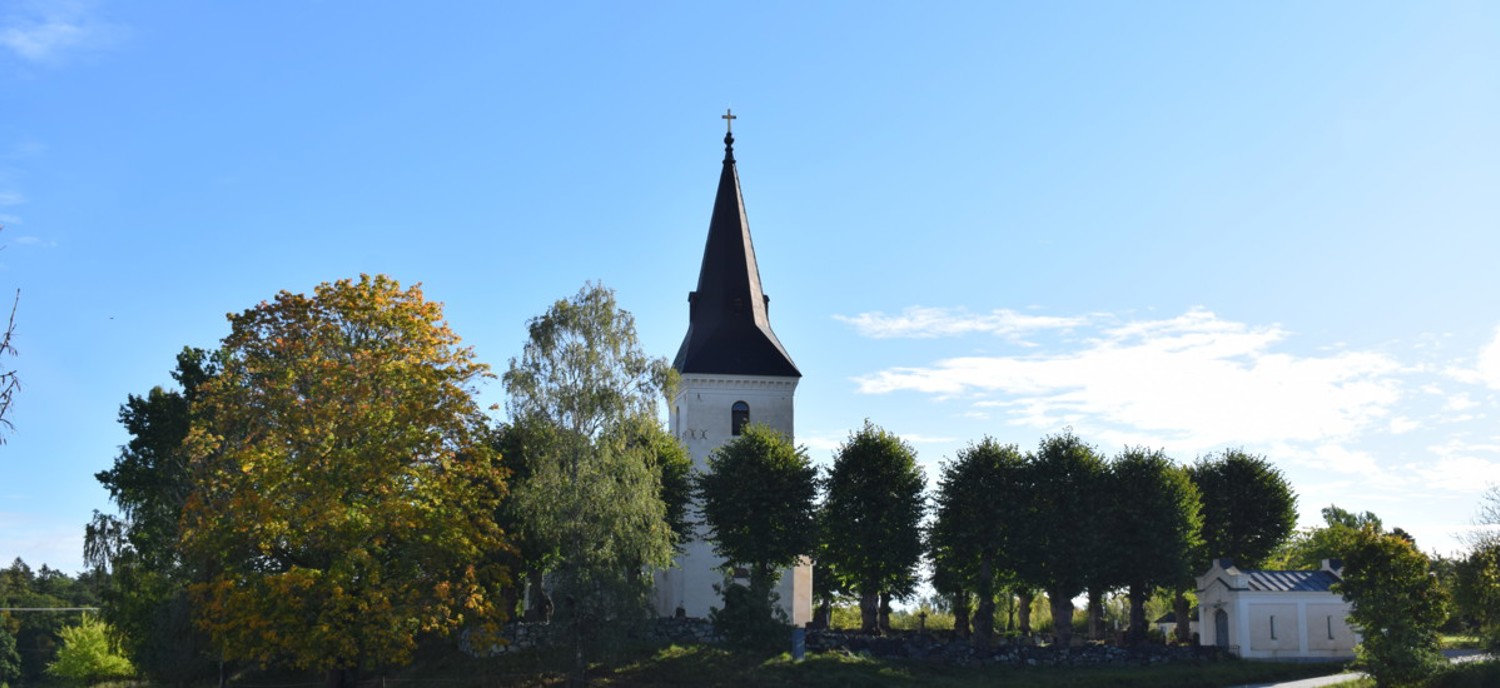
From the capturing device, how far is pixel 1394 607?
37531 millimetres

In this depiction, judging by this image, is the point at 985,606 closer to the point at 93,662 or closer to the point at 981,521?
the point at 981,521

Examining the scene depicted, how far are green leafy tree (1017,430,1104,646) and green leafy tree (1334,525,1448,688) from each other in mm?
11698

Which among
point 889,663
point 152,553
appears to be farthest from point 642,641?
point 152,553

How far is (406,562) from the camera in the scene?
114 feet

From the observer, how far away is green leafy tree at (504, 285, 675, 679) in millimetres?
38344

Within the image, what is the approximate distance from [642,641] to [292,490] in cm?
1522

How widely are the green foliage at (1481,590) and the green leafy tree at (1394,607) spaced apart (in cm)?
339

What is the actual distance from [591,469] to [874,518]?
15988 millimetres

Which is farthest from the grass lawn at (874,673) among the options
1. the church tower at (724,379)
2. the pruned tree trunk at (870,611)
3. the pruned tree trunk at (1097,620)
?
the church tower at (724,379)

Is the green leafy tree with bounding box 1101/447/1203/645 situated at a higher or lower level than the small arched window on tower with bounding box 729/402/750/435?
lower

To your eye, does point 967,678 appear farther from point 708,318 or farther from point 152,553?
point 152,553

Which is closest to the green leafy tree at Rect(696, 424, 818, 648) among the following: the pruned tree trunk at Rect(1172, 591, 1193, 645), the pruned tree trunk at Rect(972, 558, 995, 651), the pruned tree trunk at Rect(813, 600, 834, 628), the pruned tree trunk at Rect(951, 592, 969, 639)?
the pruned tree trunk at Rect(972, 558, 995, 651)

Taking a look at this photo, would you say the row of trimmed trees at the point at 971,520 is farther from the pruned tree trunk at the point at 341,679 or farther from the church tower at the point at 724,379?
the pruned tree trunk at the point at 341,679

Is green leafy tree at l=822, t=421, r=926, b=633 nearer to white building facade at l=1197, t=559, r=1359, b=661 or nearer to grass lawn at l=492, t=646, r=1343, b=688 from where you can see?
grass lawn at l=492, t=646, r=1343, b=688
